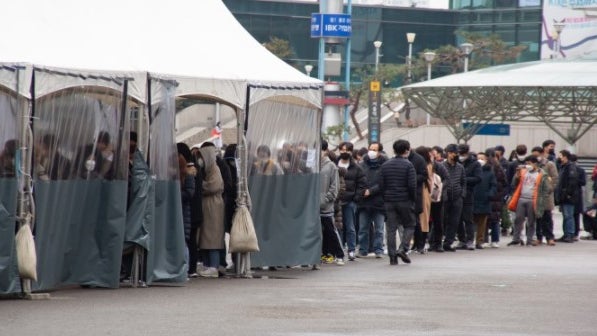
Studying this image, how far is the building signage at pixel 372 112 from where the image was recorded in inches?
1474

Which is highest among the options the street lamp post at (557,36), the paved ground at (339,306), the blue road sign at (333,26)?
the street lamp post at (557,36)

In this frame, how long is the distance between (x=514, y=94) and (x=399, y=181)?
31715 mm

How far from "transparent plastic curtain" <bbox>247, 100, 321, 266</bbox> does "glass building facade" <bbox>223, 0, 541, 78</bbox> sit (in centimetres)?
6613

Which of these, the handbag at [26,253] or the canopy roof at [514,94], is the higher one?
the canopy roof at [514,94]

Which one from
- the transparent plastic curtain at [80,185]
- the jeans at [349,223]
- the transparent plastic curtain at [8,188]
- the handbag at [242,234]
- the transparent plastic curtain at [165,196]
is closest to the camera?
the transparent plastic curtain at [8,188]

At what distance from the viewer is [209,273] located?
1772 cm

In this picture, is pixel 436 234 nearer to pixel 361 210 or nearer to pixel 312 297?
pixel 361 210

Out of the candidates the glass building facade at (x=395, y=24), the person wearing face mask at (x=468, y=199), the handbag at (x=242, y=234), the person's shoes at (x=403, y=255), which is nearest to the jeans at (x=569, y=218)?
the person wearing face mask at (x=468, y=199)

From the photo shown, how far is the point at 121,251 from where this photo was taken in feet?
50.1

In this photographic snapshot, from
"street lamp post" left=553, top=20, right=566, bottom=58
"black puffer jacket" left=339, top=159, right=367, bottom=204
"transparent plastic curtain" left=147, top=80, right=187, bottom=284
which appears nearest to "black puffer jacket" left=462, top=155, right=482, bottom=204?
"black puffer jacket" left=339, top=159, right=367, bottom=204

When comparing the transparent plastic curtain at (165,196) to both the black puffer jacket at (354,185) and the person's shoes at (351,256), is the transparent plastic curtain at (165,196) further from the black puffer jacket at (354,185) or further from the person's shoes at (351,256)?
the black puffer jacket at (354,185)

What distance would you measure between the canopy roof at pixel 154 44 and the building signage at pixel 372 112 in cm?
1889

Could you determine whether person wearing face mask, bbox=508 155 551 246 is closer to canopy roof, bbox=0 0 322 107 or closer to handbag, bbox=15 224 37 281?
canopy roof, bbox=0 0 322 107

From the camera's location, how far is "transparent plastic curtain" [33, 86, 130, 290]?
→ 1454 cm
